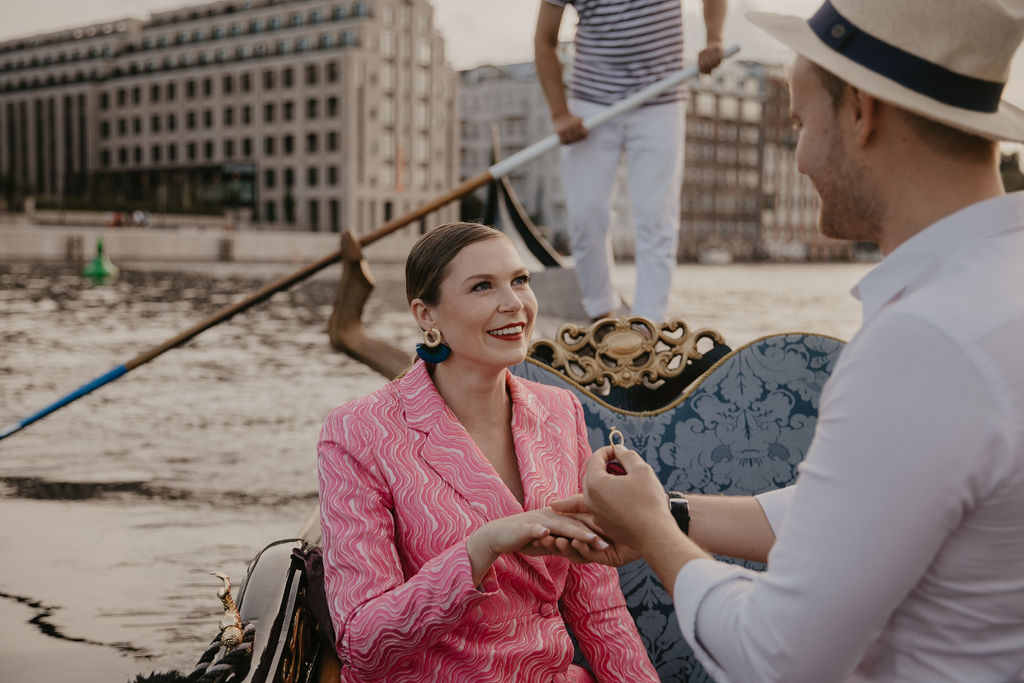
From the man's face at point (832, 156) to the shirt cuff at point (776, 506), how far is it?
19.9 inches

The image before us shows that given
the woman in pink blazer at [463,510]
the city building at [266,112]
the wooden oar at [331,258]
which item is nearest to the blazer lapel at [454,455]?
the woman in pink blazer at [463,510]

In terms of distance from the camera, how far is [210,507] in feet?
16.3

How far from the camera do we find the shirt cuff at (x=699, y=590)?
1.06 meters

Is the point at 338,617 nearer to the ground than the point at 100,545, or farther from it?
farther from it

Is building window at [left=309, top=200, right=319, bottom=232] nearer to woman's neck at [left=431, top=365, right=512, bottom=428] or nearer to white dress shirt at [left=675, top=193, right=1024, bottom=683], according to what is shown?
woman's neck at [left=431, top=365, right=512, bottom=428]

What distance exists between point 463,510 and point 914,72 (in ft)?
3.37

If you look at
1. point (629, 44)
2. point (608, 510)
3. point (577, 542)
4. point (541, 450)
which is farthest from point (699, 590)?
point (629, 44)

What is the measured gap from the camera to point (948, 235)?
3.28 feet

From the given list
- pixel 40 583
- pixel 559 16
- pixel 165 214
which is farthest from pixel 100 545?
pixel 165 214

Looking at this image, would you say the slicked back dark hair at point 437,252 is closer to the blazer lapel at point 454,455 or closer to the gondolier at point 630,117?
the blazer lapel at point 454,455

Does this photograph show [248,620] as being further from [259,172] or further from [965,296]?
[259,172]

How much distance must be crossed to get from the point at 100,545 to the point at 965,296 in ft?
13.8

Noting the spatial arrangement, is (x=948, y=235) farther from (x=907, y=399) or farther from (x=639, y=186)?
(x=639, y=186)

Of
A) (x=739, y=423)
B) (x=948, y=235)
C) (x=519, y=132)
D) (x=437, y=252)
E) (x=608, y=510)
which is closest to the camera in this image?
(x=948, y=235)
